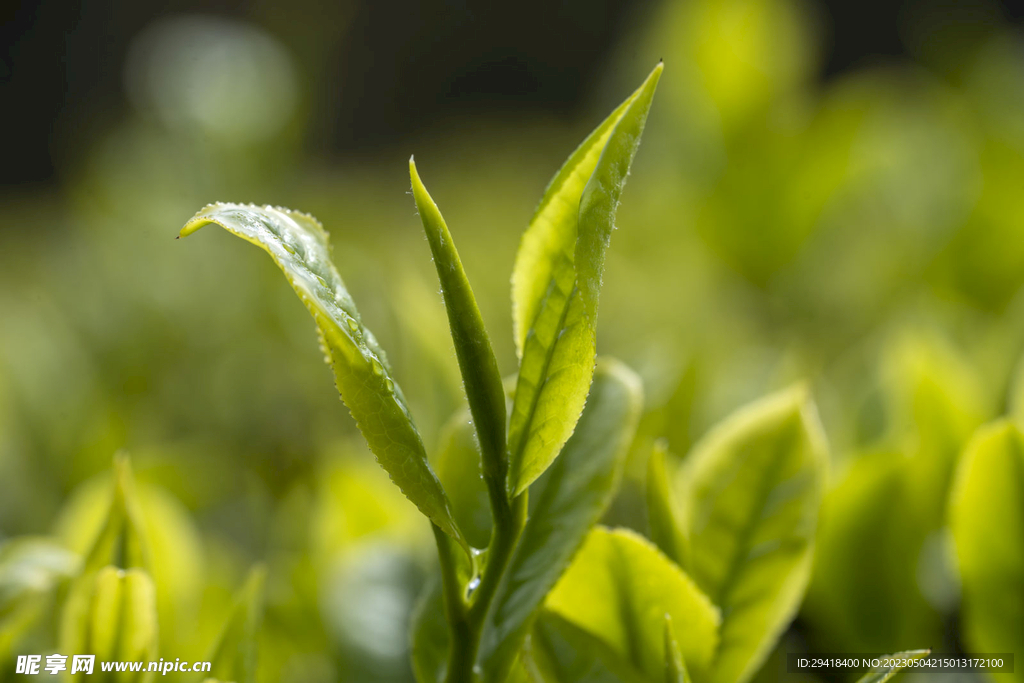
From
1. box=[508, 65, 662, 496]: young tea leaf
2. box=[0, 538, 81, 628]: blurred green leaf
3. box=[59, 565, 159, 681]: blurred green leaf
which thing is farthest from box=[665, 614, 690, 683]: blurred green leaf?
box=[0, 538, 81, 628]: blurred green leaf

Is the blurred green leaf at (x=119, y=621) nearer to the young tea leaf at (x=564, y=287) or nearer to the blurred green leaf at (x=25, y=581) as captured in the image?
the blurred green leaf at (x=25, y=581)

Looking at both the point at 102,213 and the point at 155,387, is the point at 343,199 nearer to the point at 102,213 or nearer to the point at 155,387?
the point at 102,213

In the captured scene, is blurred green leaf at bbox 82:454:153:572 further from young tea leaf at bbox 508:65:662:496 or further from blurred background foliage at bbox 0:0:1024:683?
young tea leaf at bbox 508:65:662:496

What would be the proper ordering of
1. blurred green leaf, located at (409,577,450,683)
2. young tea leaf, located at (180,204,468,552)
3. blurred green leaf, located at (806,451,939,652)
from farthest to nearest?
blurred green leaf, located at (806,451,939,652)
blurred green leaf, located at (409,577,450,683)
young tea leaf, located at (180,204,468,552)

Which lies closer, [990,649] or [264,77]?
[990,649]

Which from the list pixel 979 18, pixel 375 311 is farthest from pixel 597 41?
pixel 375 311

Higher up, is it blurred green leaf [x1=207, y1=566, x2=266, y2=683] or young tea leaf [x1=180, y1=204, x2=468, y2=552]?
young tea leaf [x1=180, y1=204, x2=468, y2=552]
